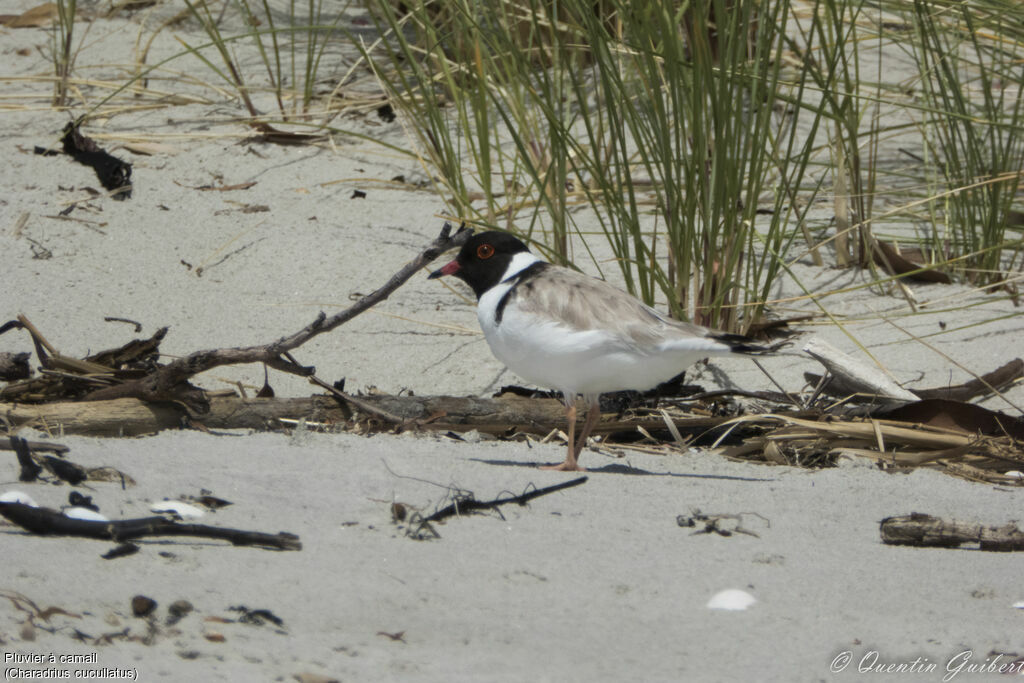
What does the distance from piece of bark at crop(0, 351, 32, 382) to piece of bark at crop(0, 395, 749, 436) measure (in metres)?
0.35

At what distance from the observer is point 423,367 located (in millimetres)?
3949

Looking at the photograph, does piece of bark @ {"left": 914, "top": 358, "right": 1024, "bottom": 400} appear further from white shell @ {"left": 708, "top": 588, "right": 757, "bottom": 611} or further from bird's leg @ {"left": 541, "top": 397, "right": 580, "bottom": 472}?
white shell @ {"left": 708, "top": 588, "right": 757, "bottom": 611}

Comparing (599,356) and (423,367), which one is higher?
(599,356)

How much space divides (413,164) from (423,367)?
2.01 meters

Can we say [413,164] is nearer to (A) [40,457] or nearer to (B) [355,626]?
(A) [40,457]

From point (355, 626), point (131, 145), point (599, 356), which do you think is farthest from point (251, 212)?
point (355, 626)

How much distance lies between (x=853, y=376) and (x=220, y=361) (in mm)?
1878

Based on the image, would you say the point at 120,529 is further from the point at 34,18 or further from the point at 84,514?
the point at 34,18

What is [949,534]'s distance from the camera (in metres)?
2.29

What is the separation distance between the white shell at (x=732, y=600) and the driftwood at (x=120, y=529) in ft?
2.54

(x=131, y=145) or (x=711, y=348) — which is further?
(x=131, y=145)

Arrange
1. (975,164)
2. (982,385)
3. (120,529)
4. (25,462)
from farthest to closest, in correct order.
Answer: (975,164)
(982,385)
(25,462)
(120,529)

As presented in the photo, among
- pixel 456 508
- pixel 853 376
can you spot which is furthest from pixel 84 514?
pixel 853 376

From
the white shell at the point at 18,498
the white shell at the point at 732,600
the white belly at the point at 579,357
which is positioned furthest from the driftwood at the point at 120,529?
the white belly at the point at 579,357
